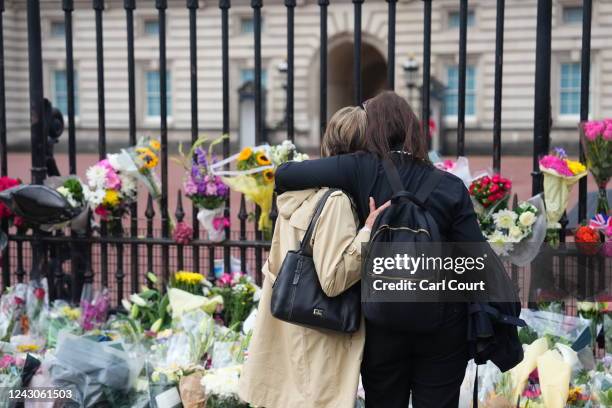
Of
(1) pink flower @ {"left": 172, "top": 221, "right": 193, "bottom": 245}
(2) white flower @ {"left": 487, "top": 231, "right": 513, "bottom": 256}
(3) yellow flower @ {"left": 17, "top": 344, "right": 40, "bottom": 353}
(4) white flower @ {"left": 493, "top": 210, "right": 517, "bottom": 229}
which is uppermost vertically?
(4) white flower @ {"left": 493, "top": 210, "right": 517, "bottom": 229}

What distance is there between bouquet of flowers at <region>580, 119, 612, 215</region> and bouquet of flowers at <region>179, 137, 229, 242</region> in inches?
84.9

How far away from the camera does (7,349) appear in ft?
15.6

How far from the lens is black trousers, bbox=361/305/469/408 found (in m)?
3.12

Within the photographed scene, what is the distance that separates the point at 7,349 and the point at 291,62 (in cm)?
241

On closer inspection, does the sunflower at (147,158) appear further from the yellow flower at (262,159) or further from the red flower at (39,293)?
the red flower at (39,293)

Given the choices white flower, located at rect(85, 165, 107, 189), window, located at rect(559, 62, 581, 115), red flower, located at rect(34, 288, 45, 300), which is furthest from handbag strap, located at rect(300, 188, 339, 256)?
window, located at rect(559, 62, 581, 115)

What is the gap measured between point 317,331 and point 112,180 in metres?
2.53

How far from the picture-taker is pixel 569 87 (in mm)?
25609

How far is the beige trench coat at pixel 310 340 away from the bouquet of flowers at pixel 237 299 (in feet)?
4.78

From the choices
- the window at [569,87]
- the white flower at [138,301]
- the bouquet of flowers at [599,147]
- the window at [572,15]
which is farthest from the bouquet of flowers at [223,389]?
the window at [572,15]

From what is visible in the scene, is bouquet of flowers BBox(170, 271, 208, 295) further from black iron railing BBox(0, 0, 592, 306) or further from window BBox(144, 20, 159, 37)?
window BBox(144, 20, 159, 37)

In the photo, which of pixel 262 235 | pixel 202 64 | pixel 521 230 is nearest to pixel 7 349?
pixel 262 235

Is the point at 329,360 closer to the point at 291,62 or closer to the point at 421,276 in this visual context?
the point at 421,276

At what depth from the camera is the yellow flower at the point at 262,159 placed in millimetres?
4965
